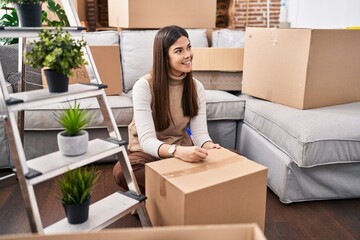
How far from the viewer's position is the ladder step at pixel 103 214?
50.2 inches

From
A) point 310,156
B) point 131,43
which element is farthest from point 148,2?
point 310,156

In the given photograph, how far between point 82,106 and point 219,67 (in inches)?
39.3

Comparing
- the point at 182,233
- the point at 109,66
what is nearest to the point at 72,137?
the point at 182,233

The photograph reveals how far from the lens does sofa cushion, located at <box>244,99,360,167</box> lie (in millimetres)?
1809

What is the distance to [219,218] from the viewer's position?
4.06 feet

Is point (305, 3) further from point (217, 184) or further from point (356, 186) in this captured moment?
point (217, 184)

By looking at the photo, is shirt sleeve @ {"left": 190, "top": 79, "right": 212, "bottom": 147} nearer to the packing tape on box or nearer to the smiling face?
the smiling face

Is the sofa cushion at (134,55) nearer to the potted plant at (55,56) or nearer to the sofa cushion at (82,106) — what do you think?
the sofa cushion at (82,106)

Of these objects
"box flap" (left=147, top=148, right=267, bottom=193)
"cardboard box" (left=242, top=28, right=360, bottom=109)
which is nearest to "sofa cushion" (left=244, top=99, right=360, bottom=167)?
"cardboard box" (left=242, top=28, right=360, bottom=109)

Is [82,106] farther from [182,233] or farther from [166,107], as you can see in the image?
[182,233]

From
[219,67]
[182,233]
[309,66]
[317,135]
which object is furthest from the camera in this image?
[219,67]

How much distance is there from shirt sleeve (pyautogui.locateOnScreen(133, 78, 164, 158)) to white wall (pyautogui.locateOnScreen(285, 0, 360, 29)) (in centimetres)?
216

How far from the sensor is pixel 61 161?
1.24 m

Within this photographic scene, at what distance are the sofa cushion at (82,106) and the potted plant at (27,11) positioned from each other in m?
0.95
